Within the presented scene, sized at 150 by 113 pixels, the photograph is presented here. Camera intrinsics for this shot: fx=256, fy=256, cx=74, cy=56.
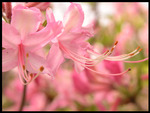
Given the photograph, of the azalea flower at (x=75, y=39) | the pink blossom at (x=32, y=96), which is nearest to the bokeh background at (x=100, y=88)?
the pink blossom at (x=32, y=96)

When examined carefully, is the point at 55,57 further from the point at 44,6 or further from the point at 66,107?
the point at 66,107

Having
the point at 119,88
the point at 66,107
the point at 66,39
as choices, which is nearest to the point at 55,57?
→ the point at 66,39

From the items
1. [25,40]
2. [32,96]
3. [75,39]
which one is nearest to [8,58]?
[25,40]

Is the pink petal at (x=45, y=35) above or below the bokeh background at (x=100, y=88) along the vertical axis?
above

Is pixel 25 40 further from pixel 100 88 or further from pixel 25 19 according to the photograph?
pixel 100 88

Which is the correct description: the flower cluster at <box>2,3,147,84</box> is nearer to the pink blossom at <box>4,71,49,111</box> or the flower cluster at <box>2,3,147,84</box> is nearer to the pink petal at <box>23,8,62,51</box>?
the pink petal at <box>23,8,62,51</box>

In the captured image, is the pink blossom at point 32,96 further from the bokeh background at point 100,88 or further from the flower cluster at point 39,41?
the flower cluster at point 39,41
